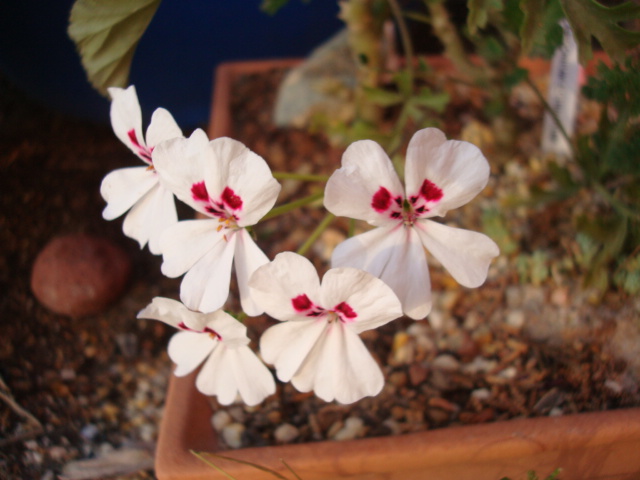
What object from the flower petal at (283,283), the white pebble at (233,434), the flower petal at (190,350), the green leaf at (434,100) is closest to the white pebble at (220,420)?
the white pebble at (233,434)

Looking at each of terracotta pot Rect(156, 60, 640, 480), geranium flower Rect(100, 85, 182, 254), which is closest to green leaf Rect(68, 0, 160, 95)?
geranium flower Rect(100, 85, 182, 254)

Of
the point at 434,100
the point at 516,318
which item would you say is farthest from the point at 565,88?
the point at 516,318

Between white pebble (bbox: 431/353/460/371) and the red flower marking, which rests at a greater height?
the red flower marking

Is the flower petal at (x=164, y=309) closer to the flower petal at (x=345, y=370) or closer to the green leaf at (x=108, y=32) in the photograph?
the flower petal at (x=345, y=370)

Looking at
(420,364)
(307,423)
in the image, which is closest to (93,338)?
(307,423)

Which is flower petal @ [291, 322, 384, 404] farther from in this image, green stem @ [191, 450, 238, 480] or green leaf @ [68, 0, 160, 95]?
green leaf @ [68, 0, 160, 95]

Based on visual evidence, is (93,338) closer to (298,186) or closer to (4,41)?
(298,186)

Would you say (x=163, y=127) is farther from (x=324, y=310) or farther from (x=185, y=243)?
(x=324, y=310)
